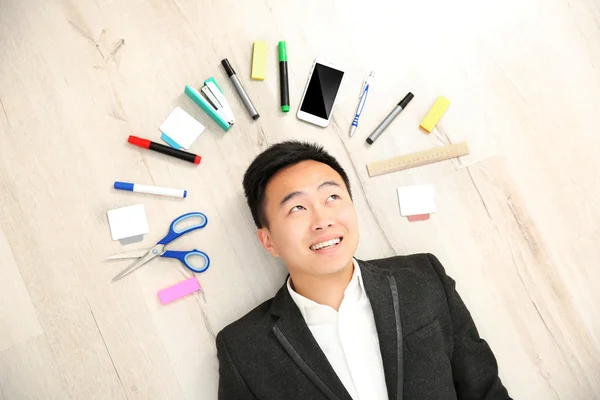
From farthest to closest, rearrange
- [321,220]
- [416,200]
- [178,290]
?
1. [416,200]
2. [178,290]
3. [321,220]

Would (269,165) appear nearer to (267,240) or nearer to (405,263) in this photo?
(267,240)

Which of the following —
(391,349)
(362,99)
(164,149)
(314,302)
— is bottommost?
(391,349)

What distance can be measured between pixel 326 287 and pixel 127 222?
653 millimetres

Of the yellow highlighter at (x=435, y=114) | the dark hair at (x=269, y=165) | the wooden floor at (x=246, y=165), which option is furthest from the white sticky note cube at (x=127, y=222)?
the yellow highlighter at (x=435, y=114)

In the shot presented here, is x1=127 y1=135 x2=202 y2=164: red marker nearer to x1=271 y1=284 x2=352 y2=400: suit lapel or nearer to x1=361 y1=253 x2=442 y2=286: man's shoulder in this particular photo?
x1=271 y1=284 x2=352 y2=400: suit lapel

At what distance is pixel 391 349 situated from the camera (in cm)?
128

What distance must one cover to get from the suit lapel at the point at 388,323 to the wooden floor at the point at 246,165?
0.26 metres

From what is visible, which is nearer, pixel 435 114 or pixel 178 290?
pixel 178 290

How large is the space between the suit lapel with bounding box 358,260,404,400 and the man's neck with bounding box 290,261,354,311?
0.22 feet

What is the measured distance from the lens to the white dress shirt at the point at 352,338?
4.23 feet

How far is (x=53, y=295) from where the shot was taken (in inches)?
58.1

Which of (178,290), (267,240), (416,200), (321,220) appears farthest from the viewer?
(416,200)

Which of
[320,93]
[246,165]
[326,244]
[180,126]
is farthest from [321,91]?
[326,244]

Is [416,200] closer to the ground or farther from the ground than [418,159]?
closer to the ground
